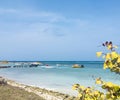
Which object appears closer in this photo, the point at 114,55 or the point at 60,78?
the point at 114,55

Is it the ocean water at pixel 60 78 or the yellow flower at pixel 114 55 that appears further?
the ocean water at pixel 60 78

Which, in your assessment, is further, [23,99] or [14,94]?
[14,94]

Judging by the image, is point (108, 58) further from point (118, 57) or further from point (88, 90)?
point (88, 90)

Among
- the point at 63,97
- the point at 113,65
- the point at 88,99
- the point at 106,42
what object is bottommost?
the point at 63,97

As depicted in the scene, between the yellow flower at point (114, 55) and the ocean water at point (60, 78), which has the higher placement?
the yellow flower at point (114, 55)

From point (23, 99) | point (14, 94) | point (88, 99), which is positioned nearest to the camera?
point (88, 99)

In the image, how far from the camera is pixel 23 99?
2128 cm

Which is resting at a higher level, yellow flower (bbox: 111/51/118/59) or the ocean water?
yellow flower (bbox: 111/51/118/59)

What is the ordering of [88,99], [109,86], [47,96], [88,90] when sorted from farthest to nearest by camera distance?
[47,96]
[88,90]
[88,99]
[109,86]

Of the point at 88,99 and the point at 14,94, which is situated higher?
the point at 88,99

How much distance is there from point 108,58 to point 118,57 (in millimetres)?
130

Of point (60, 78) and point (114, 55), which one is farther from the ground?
point (114, 55)

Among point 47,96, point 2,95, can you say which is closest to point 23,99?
point 2,95

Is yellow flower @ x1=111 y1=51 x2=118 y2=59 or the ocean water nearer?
yellow flower @ x1=111 y1=51 x2=118 y2=59
